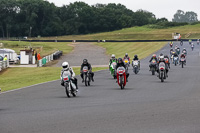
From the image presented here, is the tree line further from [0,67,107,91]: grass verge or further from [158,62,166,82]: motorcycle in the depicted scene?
[158,62,166,82]: motorcycle

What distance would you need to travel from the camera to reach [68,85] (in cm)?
1653

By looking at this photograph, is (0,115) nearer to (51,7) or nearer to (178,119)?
(178,119)

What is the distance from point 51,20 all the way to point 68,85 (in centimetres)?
13755

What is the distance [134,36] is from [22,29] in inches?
1697

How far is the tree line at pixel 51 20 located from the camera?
14375cm

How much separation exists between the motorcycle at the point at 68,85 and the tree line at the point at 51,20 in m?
119

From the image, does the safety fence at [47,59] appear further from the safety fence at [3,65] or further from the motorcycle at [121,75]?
the motorcycle at [121,75]

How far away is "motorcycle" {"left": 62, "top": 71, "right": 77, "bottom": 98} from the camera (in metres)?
16.3

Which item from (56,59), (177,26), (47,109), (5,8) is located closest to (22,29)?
(5,8)

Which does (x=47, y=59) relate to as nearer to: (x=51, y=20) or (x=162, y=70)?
(x=162, y=70)

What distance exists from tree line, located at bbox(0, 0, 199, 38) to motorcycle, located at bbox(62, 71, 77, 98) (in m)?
119

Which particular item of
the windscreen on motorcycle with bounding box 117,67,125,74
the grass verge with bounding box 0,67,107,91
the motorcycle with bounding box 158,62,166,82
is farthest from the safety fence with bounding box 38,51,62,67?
the windscreen on motorcycle with bounding box 117,67,125,74

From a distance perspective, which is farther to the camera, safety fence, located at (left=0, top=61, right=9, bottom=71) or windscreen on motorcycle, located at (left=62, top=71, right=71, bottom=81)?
safety fence, located at (left=0, top=61, right=9, bottom=71)

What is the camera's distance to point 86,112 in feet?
39.2
